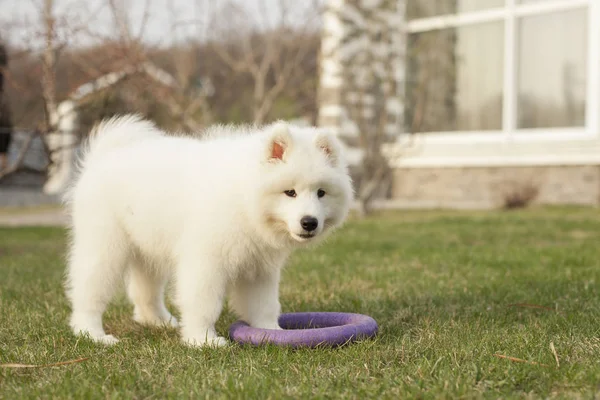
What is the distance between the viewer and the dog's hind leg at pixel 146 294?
4281 mm

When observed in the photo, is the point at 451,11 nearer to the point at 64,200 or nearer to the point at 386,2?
the point at 386,2

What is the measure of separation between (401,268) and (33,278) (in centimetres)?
306

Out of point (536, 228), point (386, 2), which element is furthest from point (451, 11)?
point (536, 228)

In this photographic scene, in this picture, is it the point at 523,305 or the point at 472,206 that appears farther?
the point at 472,206

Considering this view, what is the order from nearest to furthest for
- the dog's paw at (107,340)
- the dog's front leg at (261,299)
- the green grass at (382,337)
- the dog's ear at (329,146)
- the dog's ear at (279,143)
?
the green grass at (382,337) → the dog's ear at (279,143) → the dog's ear at (329,146) → the dog's paw at (107,340) → the dog's front leg at (261,299)

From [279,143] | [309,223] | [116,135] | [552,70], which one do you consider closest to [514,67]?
[552,70]

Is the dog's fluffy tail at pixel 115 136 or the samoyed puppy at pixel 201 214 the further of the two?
the dog's fluffy tail at pixel 115 136

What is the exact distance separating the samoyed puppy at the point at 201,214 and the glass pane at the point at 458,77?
35.0 feet

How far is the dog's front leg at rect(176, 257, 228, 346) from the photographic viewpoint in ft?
11.6

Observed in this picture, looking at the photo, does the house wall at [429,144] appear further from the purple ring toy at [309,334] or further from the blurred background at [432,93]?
the purple ring toy at [309,334]

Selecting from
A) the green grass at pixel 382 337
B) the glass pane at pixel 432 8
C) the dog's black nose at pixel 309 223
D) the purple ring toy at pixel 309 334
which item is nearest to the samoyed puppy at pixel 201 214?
the dog's black nose at pixel 309 223

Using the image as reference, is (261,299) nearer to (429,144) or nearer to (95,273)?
(95,273)

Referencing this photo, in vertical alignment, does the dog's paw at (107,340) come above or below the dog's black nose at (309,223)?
below

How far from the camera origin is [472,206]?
1309cm
